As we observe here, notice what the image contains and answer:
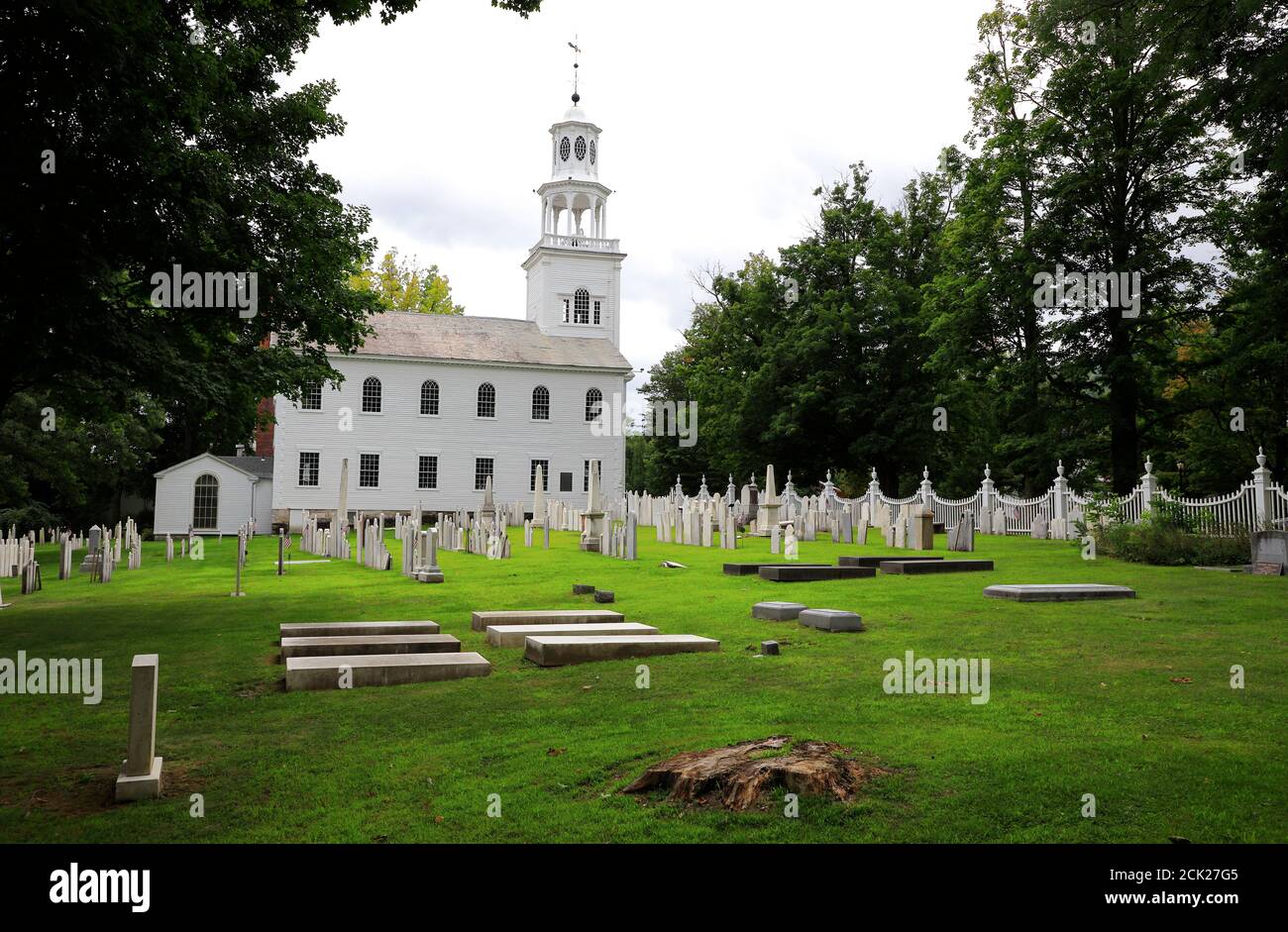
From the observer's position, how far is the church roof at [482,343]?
149 feet

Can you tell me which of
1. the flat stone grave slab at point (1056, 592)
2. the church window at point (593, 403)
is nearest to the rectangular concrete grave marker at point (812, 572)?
the flat stone grave slab at point (1056, 592)

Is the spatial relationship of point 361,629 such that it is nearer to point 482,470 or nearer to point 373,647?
point 373,647

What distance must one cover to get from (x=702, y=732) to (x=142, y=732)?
358 cm

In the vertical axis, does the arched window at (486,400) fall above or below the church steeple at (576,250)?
below

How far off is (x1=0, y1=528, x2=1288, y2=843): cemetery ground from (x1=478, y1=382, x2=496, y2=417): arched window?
33486 mm

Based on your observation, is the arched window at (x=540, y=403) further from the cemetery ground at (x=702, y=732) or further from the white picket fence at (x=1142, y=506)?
the cemetery ground at (x=702, y=732)

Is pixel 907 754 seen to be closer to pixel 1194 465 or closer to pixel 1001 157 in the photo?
pixel 1001 157

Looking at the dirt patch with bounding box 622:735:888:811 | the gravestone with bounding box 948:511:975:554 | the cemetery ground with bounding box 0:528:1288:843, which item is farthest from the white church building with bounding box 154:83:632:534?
the dirt patch with bounding box 622:735:888:811

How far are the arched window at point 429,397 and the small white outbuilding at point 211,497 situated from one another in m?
7.63

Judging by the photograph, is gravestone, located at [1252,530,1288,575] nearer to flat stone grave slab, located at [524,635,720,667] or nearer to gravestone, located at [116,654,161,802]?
flat stone grave slab, located at [524,635,720,667]

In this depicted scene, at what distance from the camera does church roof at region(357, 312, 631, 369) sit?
45375 millimetres

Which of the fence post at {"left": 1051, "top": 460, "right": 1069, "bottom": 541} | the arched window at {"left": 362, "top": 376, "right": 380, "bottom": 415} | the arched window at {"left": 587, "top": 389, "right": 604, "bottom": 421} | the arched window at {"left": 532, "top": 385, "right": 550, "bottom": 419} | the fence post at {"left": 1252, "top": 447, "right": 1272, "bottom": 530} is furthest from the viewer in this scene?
the arched window at {"left": 587, "top": 389, "right": 604, "bottom": 421}

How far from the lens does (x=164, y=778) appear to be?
5.91m

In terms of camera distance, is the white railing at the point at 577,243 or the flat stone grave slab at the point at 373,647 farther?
the white railing at the point at 577,243
